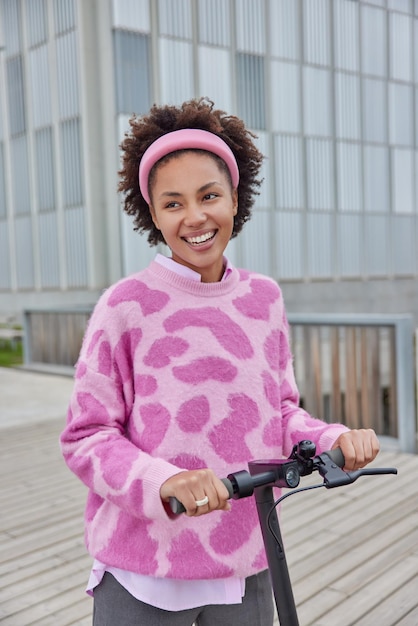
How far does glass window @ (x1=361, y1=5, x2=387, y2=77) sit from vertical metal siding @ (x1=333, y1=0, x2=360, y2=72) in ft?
0.73

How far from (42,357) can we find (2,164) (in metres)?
9.12

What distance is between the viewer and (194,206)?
4.66 feet

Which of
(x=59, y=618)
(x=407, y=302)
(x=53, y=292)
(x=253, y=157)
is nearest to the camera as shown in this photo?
(x=253, y=157)

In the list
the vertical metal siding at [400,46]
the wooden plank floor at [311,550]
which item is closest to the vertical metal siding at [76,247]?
the vertical metal siding at [400,46]

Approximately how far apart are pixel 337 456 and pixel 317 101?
16470 mm

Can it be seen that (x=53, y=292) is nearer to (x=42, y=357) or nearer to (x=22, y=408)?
(x=42, y=357)

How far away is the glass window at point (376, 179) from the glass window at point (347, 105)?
2.26 ft

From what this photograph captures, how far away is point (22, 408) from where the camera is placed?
7.09 metres

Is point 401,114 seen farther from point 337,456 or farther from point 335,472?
point 335,472

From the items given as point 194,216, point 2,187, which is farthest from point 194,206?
point 2,187

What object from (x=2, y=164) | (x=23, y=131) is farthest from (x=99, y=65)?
(x=2, y=164)

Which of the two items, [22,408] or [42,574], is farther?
[22,408]

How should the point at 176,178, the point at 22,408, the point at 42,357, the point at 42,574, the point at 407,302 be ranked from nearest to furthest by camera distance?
the point at 176,178 < the point at 42,574 < the point at 22,408 < the point at 42,357 < the point at 407,302

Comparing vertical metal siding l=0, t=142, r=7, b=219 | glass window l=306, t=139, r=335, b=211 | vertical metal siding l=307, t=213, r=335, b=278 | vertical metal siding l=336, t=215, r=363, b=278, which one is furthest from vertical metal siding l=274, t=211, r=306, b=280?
vertical metal siding l=0, t=142, r=7, b=219
